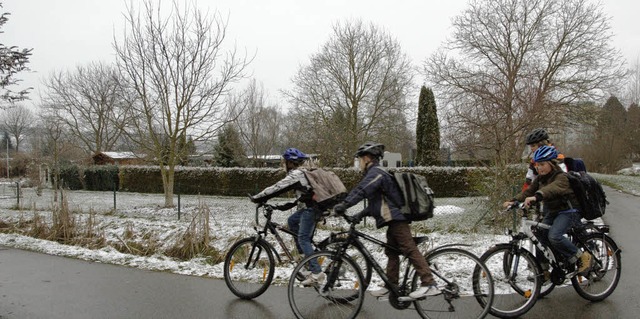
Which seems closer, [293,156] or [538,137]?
[293,156]

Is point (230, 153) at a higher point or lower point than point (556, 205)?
higher

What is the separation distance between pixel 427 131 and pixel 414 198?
26528 millimetres

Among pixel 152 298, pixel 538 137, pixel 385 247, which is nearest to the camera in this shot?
pixel 385 247

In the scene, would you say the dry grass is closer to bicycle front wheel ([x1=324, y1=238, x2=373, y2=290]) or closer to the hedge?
bicycle front wheel ([x1=324, y1=238, x2=373, y2=290])

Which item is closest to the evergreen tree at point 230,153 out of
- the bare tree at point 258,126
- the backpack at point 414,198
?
the bare tree at point 258,126

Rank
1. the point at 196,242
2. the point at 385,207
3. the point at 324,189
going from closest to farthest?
1. the point at 385,207
2. the point at 324,189
3. the point at 196,242

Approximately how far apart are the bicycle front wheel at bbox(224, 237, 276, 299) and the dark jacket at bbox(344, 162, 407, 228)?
58.7 inches

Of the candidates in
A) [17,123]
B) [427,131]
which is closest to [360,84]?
[427,131]

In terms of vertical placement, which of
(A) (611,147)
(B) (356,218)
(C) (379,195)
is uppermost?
(A) (611,147)

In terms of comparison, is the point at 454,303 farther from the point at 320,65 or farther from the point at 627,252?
the point at 320,65

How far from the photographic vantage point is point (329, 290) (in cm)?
435

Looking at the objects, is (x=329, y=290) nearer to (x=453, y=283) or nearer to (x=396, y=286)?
(x=396, y=286)

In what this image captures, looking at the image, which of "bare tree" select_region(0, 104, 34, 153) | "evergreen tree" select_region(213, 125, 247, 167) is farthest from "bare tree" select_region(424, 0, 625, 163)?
"bare tree" select_region(0, 104, 34, 153)

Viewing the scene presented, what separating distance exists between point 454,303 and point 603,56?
→ 88.9 ft
